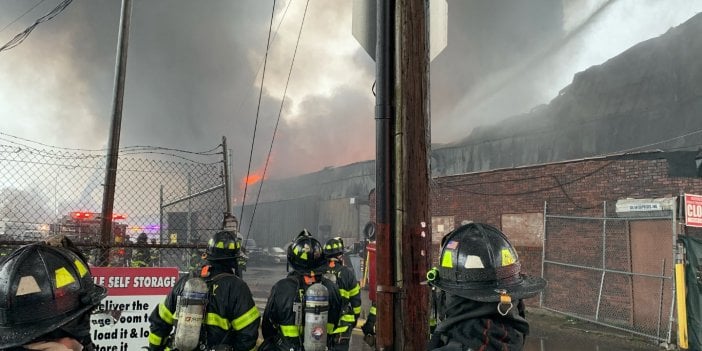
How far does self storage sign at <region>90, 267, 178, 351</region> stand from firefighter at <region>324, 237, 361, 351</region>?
1887 millimetres

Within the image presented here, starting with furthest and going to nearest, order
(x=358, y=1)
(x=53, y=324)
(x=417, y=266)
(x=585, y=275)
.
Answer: (x=585, y=275) → (x=358, y=1) → (x=417, y=266) → (x=53, y=324)

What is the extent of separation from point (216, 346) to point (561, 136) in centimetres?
2363

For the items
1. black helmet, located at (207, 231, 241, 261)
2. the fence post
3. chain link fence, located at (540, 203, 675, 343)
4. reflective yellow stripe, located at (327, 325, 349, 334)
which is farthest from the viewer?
the fence post

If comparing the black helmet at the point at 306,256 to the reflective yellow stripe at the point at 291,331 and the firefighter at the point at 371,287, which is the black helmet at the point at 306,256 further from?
the firefighter at the point at 371,287

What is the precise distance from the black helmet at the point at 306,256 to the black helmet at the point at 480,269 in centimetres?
242

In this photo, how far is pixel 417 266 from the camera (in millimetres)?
2543

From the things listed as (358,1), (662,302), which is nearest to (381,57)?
(358,1)

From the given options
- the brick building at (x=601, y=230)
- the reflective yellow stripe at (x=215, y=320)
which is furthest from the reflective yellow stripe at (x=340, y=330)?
the brick building at (x=601, y=230)

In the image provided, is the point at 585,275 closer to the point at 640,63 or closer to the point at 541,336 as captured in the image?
the point at 541,336

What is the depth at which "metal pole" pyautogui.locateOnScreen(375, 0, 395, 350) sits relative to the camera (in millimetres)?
2527

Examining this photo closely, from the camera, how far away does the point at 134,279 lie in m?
4.57

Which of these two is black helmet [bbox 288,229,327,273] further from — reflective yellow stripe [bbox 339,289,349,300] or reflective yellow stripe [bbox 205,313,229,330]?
reflective yellow stripe [bbox 339,289,349,300]

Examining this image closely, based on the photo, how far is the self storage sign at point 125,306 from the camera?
4367 mm

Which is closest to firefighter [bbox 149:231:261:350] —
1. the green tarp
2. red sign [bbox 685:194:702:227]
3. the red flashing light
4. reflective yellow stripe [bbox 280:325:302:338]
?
reflective yellow stripe [bbox 280:325:302:338]
